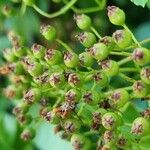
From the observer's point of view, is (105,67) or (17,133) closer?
(105,67)

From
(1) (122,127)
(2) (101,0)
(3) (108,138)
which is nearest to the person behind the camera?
(3) (108,138)

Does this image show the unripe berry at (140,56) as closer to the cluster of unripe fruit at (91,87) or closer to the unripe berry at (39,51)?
the cluster of unripe fruit at (91,87)

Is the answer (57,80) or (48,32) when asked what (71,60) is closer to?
(57,80)

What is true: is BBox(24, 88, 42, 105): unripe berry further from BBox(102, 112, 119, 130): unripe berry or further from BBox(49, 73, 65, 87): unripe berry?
BBox(102, 112, 119, 130): unripe berry

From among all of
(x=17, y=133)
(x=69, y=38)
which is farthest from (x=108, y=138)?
(x=69, y=38)

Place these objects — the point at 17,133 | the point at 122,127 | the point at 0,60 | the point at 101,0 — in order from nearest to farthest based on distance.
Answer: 1. the point at 122,127
2. the point at 101,0
3. the point at 17,133
4. the point at 0,60

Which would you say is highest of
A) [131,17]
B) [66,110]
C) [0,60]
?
[66,110]

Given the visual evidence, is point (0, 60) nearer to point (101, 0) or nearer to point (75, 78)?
point (101, 0)

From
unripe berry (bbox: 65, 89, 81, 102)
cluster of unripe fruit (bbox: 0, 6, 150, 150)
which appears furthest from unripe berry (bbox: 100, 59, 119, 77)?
unripe berry (bbox: 65, 89, 81, 102)
